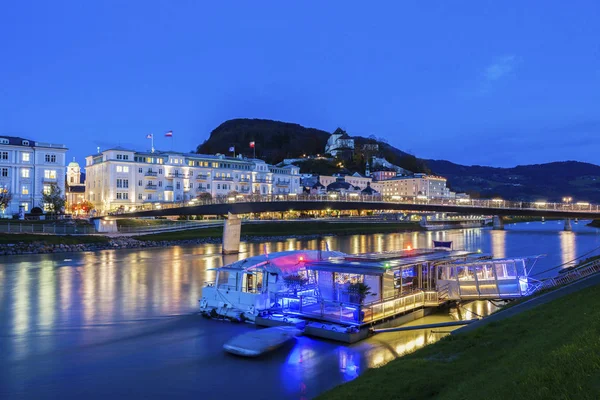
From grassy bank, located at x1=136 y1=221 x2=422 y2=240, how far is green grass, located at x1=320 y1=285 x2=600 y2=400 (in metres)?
68.5

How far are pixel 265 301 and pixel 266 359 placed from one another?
659 centimetres

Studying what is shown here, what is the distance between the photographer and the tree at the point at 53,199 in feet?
282

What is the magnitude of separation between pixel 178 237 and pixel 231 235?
20.2m

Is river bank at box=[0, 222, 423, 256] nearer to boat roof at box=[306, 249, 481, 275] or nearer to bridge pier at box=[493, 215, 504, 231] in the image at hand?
bridge pier at box=[493, 215, 504, 231]

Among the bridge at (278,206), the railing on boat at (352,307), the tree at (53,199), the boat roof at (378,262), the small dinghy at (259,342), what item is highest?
the tree at (53,199)

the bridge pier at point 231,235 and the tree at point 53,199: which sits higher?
the tree at point 53,199

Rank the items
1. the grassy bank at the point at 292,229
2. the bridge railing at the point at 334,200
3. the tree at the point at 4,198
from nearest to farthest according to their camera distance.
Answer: the bridge railing at the point at 334,200, the tree at the point at 4,198, the grassy bank at the point at 292,229

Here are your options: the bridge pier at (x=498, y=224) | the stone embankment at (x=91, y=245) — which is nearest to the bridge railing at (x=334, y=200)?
the stone embankment at (x=91, y=245)

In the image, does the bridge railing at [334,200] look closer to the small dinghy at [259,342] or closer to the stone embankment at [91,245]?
the stone embankment at [91,245]

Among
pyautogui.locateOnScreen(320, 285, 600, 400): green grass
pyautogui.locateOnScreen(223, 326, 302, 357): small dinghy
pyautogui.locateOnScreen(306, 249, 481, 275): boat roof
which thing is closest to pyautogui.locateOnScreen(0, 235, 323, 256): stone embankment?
pyautogui.locateOnScreen(306, 249, 481, 275): boat roof

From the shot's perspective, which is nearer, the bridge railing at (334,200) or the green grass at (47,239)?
the green grass at (47,239)

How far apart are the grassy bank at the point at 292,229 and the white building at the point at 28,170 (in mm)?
28931

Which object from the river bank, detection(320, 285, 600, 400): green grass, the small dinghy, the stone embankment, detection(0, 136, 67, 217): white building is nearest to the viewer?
detection(320, 285, 600, 400): green grass

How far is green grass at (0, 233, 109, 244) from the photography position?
203 ft
